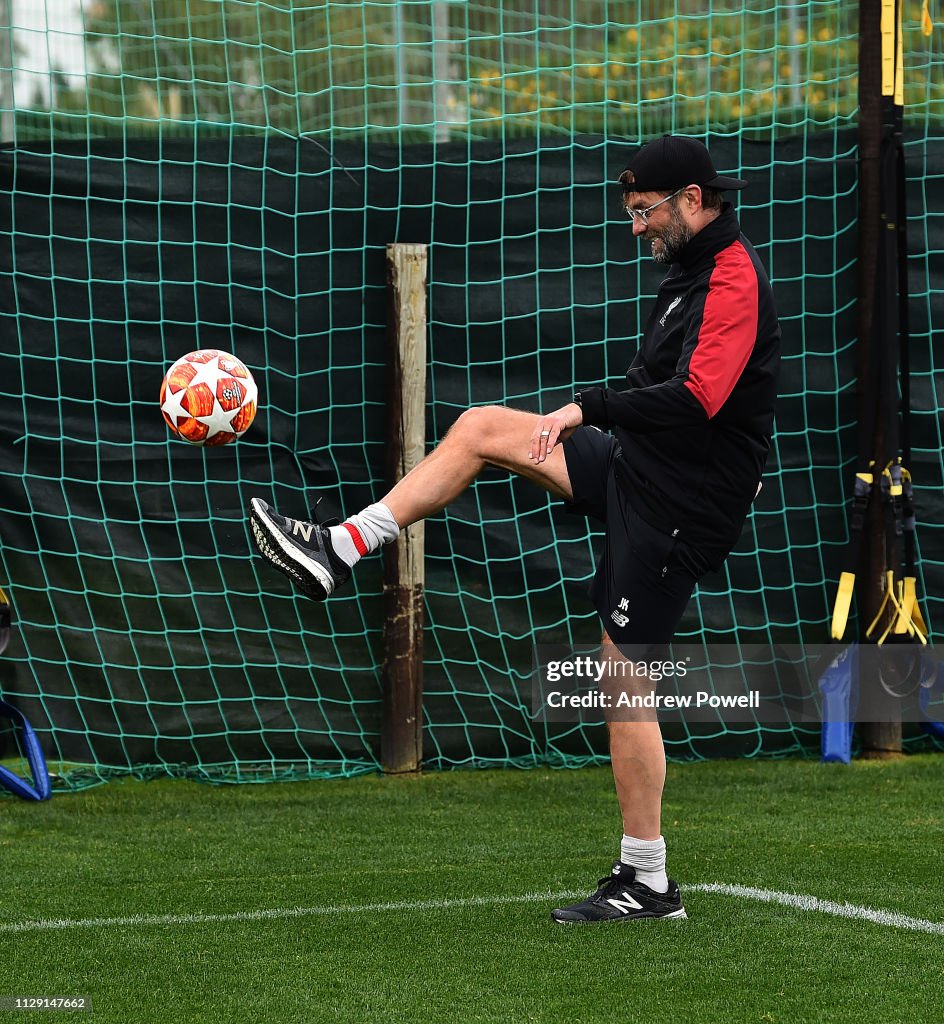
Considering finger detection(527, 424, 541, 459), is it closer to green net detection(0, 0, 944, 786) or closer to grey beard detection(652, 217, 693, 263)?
grey beard detection(652, 217, 693, 263)

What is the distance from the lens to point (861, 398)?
7.00 metres

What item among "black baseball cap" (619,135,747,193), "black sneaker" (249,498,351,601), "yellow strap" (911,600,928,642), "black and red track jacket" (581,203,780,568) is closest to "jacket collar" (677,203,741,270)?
"black and red track jacket" (581,203,780,568)

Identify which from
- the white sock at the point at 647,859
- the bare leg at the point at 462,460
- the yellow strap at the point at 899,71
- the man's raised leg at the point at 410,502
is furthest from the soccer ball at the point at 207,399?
the yellow strap at the point at 899,71

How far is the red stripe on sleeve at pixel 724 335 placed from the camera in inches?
162

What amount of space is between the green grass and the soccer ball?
1418mm

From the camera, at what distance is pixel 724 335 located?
4137 mm

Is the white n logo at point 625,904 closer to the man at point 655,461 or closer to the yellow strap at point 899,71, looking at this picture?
the man at point 655,461

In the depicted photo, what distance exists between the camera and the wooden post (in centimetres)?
664

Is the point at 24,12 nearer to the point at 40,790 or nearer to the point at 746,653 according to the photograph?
the point at 40,790

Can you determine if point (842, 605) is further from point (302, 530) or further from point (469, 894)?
point (302, 530)

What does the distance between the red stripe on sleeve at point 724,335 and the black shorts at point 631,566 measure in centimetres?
40

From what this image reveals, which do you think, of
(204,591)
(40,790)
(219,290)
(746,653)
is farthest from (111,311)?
(746,653)

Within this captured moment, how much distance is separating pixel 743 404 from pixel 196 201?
127 inches

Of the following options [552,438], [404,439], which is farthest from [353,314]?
[552,438]
